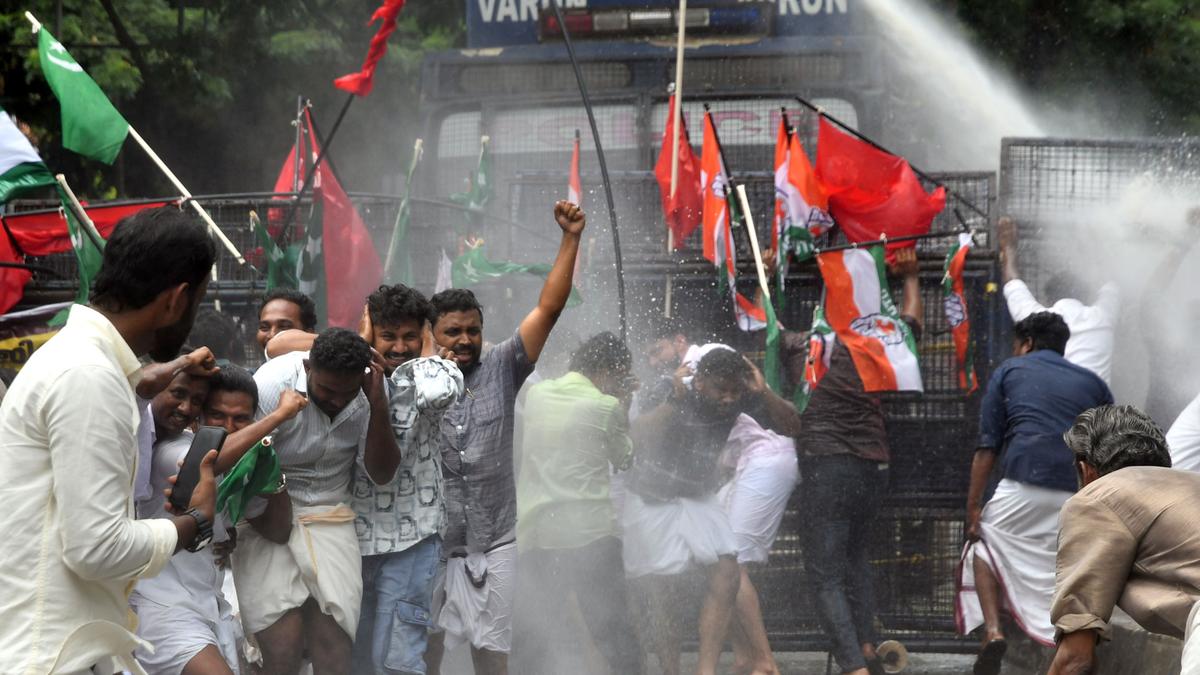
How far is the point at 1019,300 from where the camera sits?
792cm

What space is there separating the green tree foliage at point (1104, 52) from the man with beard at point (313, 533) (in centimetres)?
1230

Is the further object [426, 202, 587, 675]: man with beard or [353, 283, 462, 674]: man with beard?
[426, 202, 587, 675]: man with beard

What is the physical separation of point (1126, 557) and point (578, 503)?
3466 mm

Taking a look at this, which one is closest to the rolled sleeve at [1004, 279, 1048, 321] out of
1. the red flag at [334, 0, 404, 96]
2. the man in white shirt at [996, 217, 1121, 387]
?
the man in white shirt at [996, 217, 1121, 387]

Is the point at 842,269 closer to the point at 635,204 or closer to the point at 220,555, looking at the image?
the point at 635,204

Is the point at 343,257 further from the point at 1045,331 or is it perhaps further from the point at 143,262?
the point at 143,262

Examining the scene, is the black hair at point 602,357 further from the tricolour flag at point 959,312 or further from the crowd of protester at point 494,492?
the tricolour flag at point 959,312

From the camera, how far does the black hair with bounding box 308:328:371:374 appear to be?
509 cm

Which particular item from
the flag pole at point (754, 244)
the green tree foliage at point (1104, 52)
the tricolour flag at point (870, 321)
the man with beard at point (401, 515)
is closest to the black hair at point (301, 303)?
the man with beard at point (401, 515)

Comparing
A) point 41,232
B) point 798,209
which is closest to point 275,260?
point 41,232

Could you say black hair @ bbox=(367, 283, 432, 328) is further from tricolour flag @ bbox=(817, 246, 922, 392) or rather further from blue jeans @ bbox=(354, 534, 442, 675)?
tricolour flag @ bbox=(817, 246, 922, 392)

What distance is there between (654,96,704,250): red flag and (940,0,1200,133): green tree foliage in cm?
839

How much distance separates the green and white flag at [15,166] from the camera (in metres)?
7.37

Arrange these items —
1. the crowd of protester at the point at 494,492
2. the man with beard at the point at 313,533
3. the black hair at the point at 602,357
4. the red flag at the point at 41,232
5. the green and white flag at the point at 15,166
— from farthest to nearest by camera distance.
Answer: the red flag at the point at 41,232 → the green and white flag at the point at 15,166 → the black hair at the point at 602,357 → the man with beard at the point at 313,533 → the crowd of protester at the point at 494,492
